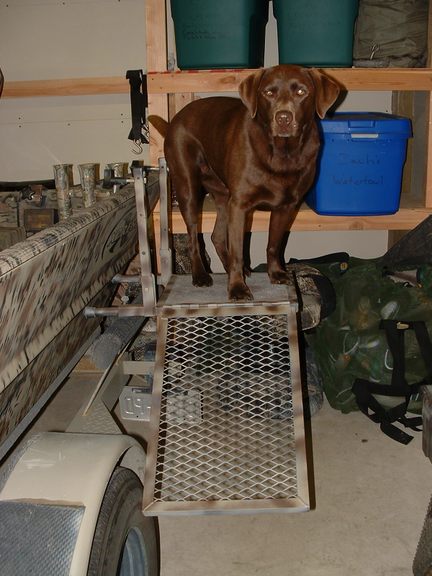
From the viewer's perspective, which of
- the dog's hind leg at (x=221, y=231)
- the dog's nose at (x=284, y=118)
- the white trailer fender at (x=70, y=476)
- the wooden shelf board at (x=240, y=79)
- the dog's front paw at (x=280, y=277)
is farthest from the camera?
the wooden shelf board at (x=240, y=79)

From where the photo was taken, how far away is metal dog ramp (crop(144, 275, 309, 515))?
1.45 meters

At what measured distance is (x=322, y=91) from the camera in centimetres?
193

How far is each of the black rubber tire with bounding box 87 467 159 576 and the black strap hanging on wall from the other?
2852 mm

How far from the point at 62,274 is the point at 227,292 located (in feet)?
2.70

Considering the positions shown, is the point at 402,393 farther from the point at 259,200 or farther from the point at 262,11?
the point at 262,11

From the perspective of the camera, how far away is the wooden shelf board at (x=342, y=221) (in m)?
3.00

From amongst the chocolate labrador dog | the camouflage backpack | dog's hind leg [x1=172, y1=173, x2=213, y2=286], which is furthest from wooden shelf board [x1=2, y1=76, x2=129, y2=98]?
the camouflage backpack

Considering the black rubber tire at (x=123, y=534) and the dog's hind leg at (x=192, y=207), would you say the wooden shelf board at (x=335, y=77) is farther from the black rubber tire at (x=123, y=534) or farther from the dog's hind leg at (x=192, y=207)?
the black rubber tire at (x=123, y=534)

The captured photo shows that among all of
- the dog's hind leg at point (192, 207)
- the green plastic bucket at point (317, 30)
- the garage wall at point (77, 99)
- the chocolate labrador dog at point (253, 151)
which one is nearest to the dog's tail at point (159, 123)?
the chocolate labrador dog at point (253, 151)

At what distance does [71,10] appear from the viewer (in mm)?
3869

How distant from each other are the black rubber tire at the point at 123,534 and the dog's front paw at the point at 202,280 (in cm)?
96

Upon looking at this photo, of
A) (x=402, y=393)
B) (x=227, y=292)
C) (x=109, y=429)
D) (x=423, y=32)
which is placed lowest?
(x=402, y=393)

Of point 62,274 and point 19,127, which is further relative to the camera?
point 19,127

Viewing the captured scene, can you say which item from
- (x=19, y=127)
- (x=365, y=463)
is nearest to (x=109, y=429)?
(x=365, y=463)
